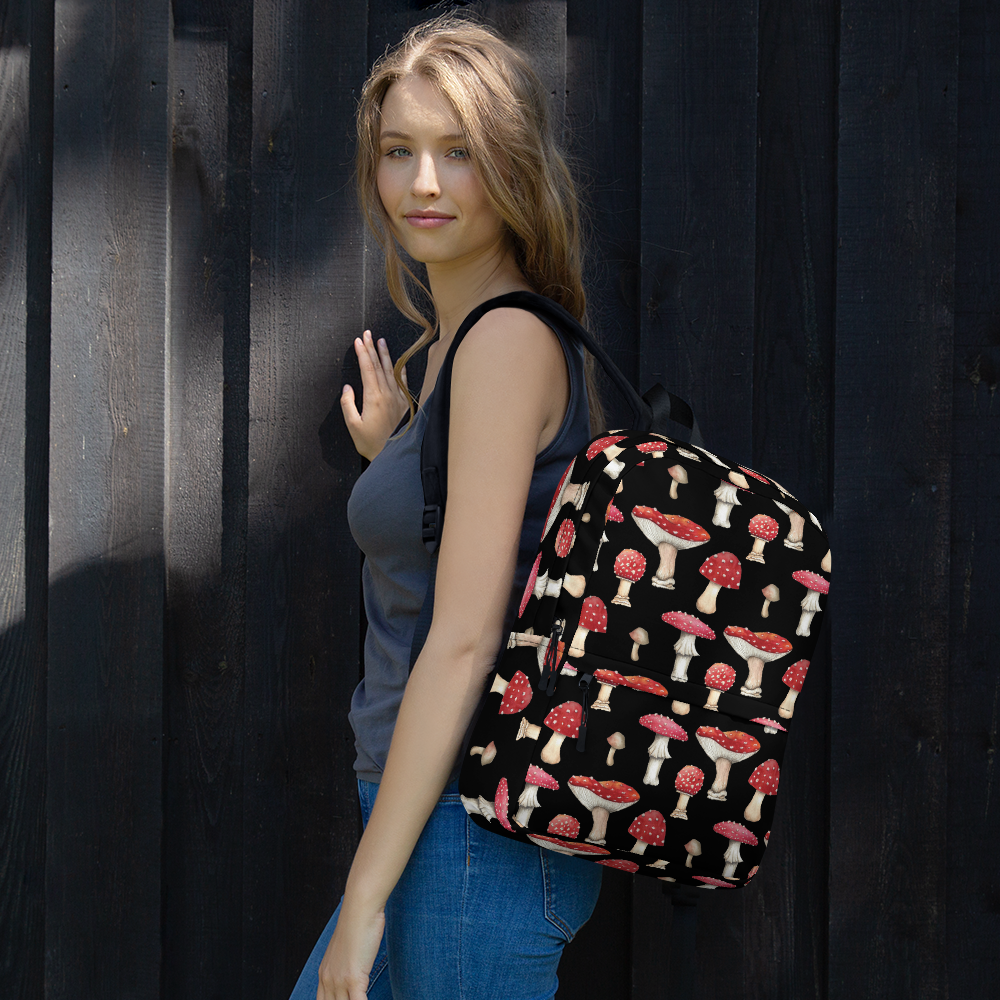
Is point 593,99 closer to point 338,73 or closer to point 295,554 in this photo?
point 338,73

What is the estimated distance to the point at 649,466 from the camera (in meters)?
1.11

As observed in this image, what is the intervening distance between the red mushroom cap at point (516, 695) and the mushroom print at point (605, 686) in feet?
0.29

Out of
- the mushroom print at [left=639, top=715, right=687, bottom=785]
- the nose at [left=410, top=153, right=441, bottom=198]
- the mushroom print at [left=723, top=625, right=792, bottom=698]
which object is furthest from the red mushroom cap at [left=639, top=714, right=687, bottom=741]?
the nose at [left=410, top=153, right=441, bottom=198]

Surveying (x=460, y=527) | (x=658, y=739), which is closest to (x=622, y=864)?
(x=658, y=739)

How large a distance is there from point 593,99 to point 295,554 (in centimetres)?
122

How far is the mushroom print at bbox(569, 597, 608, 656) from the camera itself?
108 cm

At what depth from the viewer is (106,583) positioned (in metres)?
1.88

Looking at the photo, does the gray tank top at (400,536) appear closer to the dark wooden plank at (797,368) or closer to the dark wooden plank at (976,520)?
the dark wooden plank at (797,368)

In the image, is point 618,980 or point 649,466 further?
point 618,980

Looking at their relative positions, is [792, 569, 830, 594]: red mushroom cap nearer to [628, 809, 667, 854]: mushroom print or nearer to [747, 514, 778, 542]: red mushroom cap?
[747, 514, 778, 542]: red mushroom cap

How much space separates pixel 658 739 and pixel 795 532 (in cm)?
36

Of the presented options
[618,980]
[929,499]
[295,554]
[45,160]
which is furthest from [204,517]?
[929,499]

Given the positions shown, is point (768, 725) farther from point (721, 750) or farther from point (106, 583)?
point (106, 583)

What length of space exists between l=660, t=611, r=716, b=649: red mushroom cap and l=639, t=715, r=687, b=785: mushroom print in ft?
0.39
